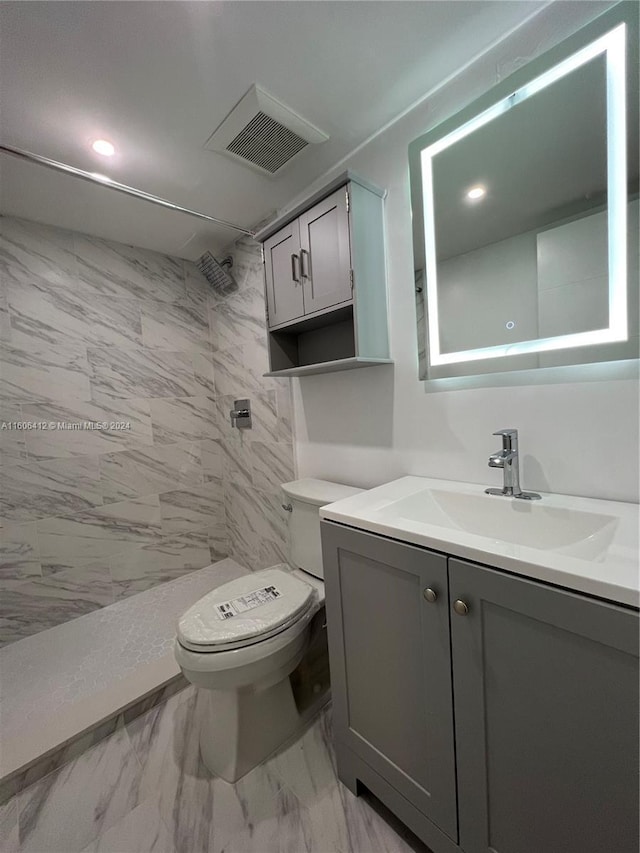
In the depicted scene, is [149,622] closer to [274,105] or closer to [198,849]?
[198,849]

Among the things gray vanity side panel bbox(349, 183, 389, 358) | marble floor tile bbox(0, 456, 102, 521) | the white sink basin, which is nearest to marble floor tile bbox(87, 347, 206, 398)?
marble floor tile bbox(0, 456, 102, 521)

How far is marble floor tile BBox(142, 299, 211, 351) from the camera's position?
2.24m

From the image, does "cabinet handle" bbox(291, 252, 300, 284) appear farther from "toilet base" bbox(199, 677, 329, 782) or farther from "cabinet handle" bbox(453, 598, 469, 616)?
"toilet base" bbox(199, 677, 329, 782)

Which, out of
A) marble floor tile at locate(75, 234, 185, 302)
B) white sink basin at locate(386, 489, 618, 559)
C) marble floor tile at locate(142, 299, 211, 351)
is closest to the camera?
white sink basin at locate(386, 489, 618, 559)

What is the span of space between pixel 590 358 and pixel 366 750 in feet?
4.18

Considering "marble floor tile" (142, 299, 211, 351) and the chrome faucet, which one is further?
"marble floor tile" (142, 299, 211, 351)

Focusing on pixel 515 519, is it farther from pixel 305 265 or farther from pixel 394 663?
pixel 305 265

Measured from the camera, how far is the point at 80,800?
110cm

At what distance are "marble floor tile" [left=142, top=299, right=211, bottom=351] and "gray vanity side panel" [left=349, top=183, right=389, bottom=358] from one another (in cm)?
154

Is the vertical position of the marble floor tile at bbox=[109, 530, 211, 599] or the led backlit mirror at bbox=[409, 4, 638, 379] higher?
the led backlit mirror at bbox=[409, 4, 638, 379]

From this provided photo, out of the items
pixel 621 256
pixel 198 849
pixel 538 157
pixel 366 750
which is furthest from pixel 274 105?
pixel 198 849

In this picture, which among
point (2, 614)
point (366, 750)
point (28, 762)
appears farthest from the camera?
point (2, 614)

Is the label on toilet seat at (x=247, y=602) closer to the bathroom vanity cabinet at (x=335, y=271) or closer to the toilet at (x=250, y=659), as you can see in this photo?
the toilet at (x=250, y=659)

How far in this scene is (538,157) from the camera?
1014 mm
